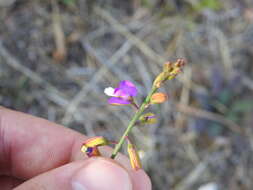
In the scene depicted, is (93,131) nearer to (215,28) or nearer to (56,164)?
(56,164)

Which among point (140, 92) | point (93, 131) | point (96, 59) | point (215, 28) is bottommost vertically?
point (93, 131)

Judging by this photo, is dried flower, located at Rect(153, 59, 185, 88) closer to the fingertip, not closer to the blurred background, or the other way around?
the fingertip

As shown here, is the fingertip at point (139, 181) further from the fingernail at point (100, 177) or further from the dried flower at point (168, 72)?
the dried flower at point (168, 72)

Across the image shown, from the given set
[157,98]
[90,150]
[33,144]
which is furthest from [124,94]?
[33,144]

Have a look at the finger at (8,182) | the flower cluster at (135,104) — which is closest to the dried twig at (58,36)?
the finger at (8,182)

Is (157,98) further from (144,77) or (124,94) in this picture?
(144,77)

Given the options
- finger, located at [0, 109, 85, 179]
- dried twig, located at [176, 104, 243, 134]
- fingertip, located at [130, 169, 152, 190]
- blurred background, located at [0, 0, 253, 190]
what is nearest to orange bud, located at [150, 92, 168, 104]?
fingertip, located at [130, 169, 152, 190]

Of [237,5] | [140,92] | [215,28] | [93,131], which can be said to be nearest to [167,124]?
[140,92]
